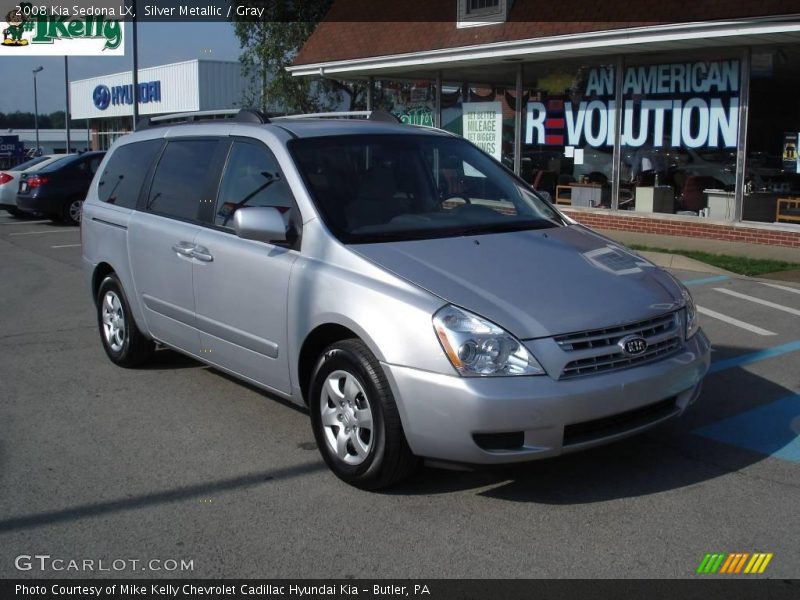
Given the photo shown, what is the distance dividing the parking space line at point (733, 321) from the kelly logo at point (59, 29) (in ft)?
78.4

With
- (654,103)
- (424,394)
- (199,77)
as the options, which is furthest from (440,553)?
(199,77)

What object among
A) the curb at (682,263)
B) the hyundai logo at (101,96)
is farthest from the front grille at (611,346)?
the hyundai logo at (101,96)

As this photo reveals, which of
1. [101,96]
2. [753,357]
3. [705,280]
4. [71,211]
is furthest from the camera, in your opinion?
[101,96]

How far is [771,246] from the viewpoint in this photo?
1319 cm

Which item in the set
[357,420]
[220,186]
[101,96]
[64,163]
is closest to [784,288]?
[220,186]

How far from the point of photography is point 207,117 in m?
6.86

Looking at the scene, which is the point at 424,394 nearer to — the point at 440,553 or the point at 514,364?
the point at 514,364

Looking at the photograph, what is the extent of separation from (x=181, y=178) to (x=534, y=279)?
2898 millimetres

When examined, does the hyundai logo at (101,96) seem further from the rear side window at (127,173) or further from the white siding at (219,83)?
the rear side window at (127,173)

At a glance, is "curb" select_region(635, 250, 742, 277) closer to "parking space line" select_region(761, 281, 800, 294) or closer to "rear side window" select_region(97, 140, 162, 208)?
"parking space line" select_region(761, 281, 800, 294)

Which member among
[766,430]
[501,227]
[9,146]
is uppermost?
[9,146]

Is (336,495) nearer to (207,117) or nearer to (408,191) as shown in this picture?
(408,191)

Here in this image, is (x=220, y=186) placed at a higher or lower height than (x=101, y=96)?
lower

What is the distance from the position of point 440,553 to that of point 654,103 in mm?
12260
